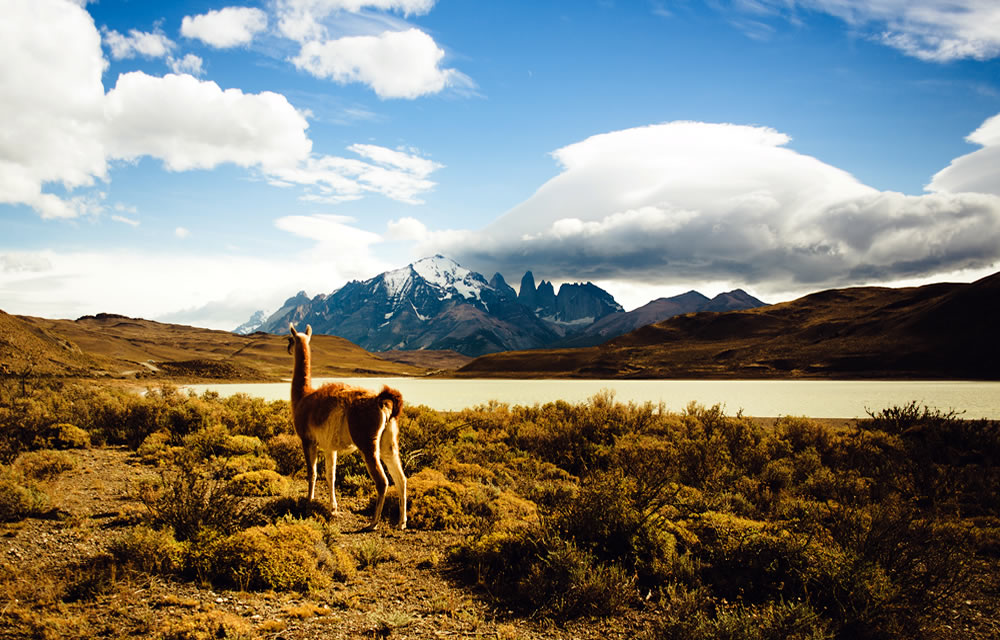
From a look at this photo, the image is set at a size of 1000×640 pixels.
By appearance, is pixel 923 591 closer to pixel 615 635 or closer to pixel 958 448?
A: pixel 615 635

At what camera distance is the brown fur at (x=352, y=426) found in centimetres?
659

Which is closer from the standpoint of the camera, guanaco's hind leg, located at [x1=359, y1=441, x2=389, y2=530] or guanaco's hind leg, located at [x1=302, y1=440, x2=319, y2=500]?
guanaco's hind leg, located at [x1=359, y1=441, x2=389, y2=530]

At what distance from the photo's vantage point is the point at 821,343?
75.0 meters

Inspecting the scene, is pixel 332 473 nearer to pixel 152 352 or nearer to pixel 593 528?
pixel 593 528

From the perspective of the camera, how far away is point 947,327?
222ft

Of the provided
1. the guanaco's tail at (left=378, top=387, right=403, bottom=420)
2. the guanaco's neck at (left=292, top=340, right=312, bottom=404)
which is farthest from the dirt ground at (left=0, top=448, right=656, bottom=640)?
the guanaco's neck at (left=292, top=340, right=312, bottom=404)

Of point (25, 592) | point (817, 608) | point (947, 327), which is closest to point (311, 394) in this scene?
point (25, 592)

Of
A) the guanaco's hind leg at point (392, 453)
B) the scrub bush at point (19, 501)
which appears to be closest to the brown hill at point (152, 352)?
the scrub bush at point (19, 501)

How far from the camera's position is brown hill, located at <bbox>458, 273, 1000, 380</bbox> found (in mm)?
62156

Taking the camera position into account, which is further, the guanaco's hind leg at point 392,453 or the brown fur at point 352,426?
the guanaco's hind leg at point 392,453

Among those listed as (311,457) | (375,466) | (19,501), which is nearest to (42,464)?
(19,501)

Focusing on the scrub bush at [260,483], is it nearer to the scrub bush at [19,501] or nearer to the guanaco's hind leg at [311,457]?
the guanaco's hind leg at [311,457]

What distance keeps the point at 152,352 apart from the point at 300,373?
413 ft

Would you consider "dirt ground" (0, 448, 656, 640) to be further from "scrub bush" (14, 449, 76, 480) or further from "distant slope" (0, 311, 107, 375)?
"distant slope" (0, 311, 107, 375)
